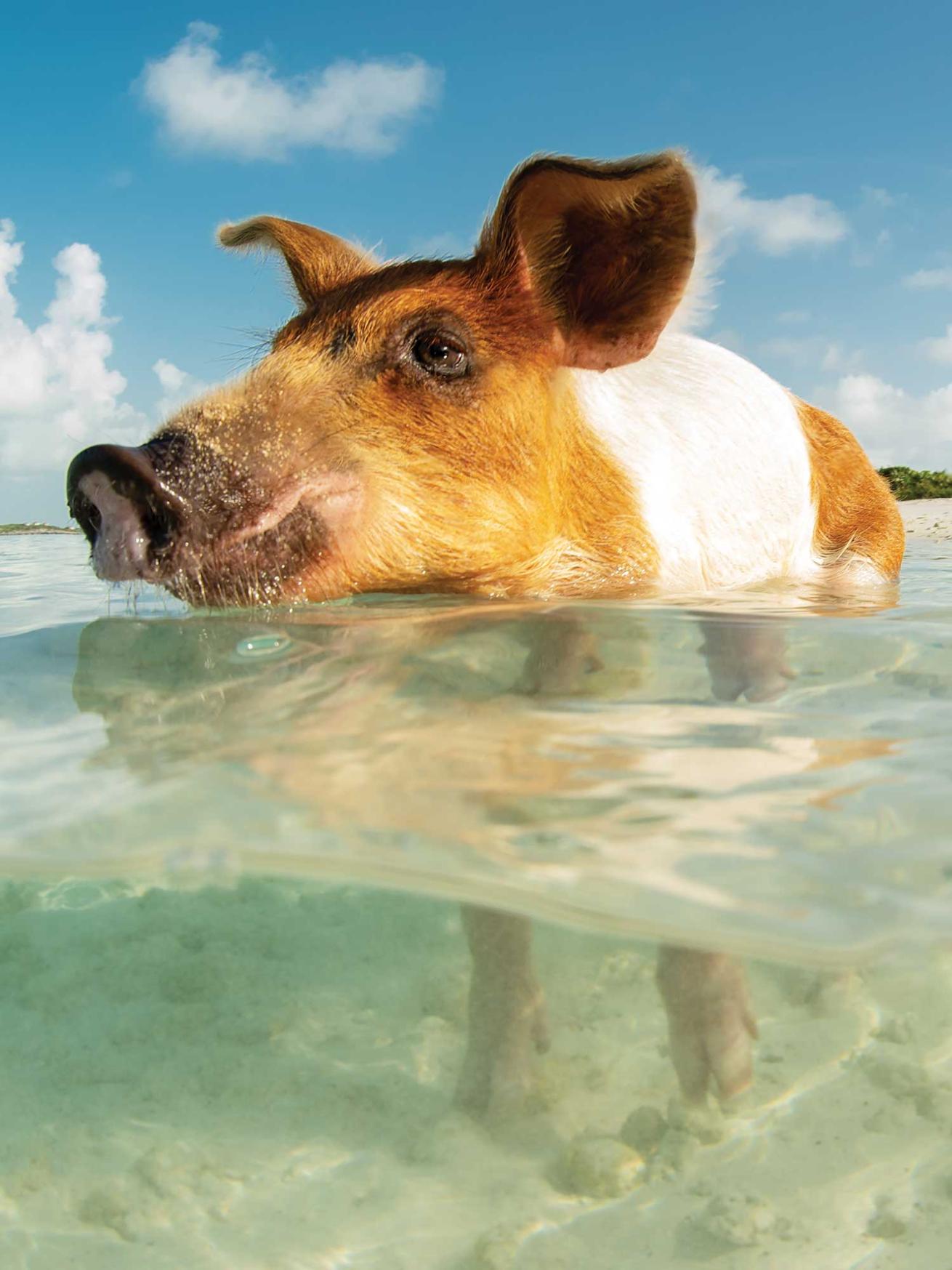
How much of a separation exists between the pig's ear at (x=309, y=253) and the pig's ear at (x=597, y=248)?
0.75 m

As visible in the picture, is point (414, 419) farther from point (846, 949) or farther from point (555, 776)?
point (846, 949)

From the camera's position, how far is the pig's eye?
369 cm

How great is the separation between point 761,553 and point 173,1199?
347 cm

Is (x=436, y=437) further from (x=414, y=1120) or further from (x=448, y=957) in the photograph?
(x=414, y=1120)

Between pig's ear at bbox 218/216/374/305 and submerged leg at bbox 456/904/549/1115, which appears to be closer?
submerged leg at bbox 456/904/549/1115

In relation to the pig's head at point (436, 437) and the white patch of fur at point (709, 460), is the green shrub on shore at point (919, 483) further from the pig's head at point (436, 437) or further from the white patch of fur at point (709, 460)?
the pig's head at point (436, 437)

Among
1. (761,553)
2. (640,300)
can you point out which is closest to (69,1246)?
(640,300)

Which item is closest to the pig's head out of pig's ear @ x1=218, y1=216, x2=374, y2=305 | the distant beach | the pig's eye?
the pig's eye

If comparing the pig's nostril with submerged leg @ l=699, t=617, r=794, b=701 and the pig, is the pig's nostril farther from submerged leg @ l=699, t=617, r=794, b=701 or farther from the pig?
submerged leg @ l=699, t=617, r=794, b=701

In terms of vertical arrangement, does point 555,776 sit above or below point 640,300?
below

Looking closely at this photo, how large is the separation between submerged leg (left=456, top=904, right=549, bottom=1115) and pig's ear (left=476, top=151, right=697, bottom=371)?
87.2 inches

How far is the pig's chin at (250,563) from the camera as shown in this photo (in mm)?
3186

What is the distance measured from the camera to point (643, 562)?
4102 mm

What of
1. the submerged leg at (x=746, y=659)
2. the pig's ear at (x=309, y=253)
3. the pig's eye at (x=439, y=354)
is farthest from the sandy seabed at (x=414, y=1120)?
the pig's ear at (x=309, y=253)
